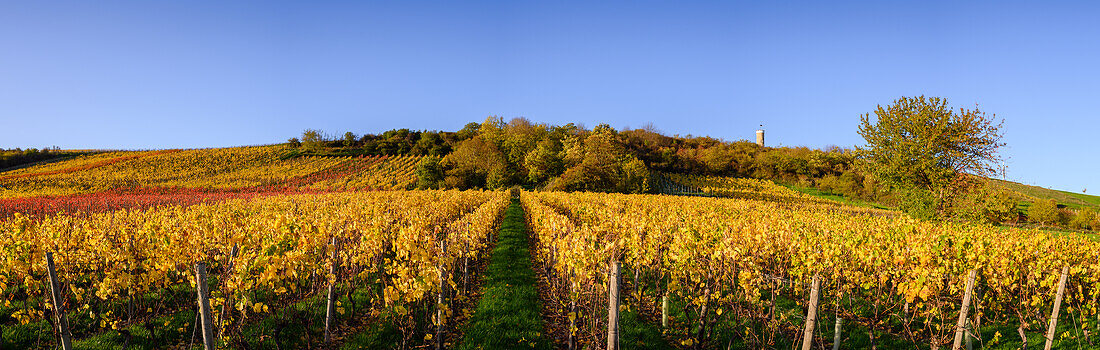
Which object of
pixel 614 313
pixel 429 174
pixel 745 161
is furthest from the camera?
pixel 745 161

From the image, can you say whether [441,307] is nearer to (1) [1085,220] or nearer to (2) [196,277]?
(2) [196,277]

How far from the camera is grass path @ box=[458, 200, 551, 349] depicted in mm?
5880

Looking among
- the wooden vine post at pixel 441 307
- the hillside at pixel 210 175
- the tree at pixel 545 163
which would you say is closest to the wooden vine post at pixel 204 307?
the wooden vine post at pixel 441 307

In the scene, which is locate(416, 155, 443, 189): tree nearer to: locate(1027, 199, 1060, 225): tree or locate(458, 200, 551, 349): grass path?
locate(458, 200, 551, 349): grass path

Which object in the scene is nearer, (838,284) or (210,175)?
(838,284)

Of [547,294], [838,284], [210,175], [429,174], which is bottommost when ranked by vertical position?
[547,294]

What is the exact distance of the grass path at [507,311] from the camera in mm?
5880

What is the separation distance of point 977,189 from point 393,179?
52.3 m

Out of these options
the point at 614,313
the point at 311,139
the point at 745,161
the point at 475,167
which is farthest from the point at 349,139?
the point at 614,313

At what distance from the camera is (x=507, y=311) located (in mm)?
7035

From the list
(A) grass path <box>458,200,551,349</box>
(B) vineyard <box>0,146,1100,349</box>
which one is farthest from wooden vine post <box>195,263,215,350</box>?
(A) grass path <box>458,200,551,349</box>

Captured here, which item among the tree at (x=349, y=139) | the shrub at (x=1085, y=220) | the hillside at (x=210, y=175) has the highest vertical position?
the tree at (x=349, y=139)

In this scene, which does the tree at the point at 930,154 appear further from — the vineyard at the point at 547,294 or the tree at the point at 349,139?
the tree at the point at 349,139

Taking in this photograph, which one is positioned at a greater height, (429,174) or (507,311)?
(429,174)
